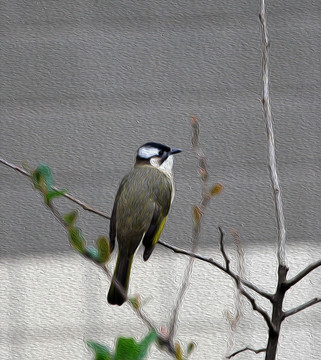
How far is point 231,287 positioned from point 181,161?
1.39 feet

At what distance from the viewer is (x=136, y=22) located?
2.33m

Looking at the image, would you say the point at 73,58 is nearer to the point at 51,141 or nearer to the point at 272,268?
the point at 51,141

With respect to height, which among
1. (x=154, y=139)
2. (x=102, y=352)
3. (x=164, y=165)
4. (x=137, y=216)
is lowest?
(x=102, y=352)

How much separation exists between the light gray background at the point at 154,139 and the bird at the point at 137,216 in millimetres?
640

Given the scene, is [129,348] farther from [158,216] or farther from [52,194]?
[158,216]

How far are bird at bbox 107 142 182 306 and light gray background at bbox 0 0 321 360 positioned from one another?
640 millimetres

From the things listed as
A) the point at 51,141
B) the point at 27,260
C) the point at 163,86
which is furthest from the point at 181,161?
the point at 27,260

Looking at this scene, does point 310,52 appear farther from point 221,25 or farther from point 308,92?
point 221,25

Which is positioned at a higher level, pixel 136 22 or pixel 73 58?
pixel 136 22

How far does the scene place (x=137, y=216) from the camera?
1.49m

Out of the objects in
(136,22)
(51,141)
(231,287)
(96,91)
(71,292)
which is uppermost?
(136,22)

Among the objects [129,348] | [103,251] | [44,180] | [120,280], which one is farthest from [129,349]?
[120,280]

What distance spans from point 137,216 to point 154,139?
81cm

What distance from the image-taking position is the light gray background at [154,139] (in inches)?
88.2
